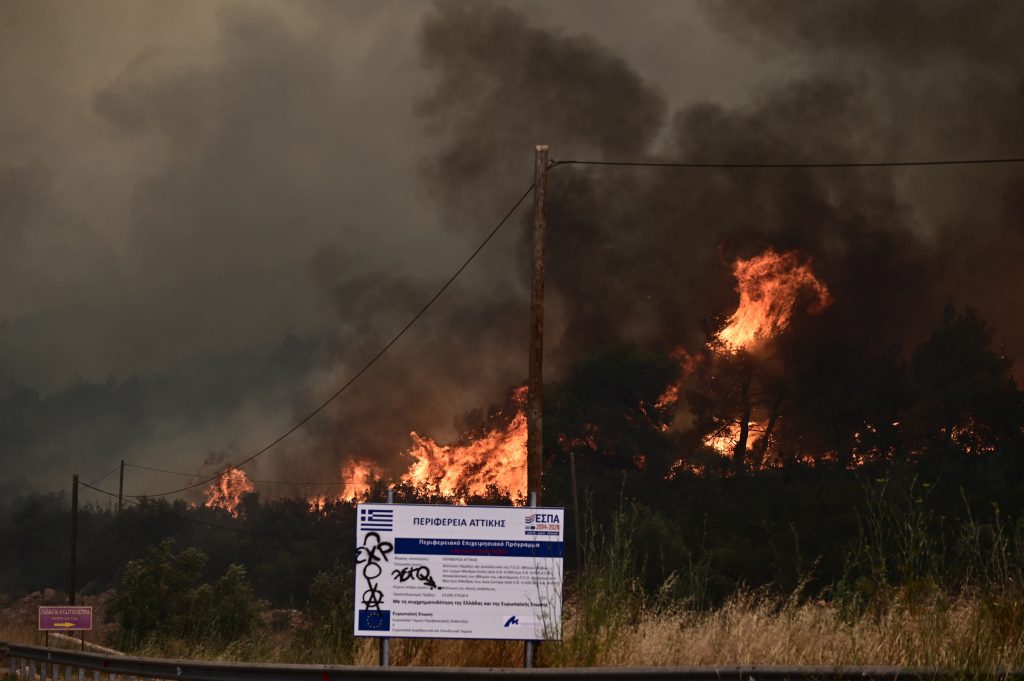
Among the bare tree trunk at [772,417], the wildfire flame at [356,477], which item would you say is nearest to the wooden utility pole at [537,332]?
the bare tree trunk at [772,417]

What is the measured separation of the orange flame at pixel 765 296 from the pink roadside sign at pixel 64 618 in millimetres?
76015

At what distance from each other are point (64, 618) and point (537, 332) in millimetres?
17911

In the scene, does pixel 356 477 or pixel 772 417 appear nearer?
pixel 772 417

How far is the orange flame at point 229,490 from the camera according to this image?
11526 cm

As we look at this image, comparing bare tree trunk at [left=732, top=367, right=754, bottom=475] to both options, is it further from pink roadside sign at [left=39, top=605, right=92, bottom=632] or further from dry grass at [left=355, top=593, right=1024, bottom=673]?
dry grass at [left=355, top=593, right=1024, bottom=673]

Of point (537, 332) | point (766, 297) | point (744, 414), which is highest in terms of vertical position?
point (766, 297)

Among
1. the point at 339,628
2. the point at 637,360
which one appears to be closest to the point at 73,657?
the point at 339,628

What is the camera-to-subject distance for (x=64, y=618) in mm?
28500

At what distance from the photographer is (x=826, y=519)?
58.7m

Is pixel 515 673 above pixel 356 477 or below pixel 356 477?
below

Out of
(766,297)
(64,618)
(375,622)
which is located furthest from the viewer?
(766,297)

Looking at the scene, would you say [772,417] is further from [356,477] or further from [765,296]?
[356,477]

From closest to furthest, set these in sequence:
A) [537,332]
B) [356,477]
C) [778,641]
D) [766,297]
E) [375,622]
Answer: [778,641], [375,622], [537,332], [766,297], [356,477]

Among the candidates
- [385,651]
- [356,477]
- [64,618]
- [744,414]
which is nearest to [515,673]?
[385,651]
